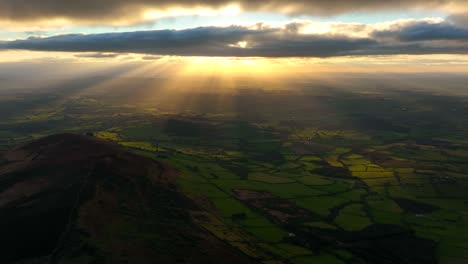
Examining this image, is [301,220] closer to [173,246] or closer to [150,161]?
[173,246]

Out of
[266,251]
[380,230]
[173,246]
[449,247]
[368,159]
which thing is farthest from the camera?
[368,159]

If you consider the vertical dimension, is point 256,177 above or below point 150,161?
below

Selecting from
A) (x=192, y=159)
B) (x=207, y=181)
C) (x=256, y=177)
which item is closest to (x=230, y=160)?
(x=192, y=159)

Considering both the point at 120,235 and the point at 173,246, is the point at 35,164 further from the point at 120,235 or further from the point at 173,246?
the point at 173,246

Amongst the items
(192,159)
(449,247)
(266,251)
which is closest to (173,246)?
(266,251)

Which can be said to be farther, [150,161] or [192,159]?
[192,159]

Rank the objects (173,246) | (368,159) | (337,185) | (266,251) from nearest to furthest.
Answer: (173,246) → (266,251) → (337,185) → (368,159)
